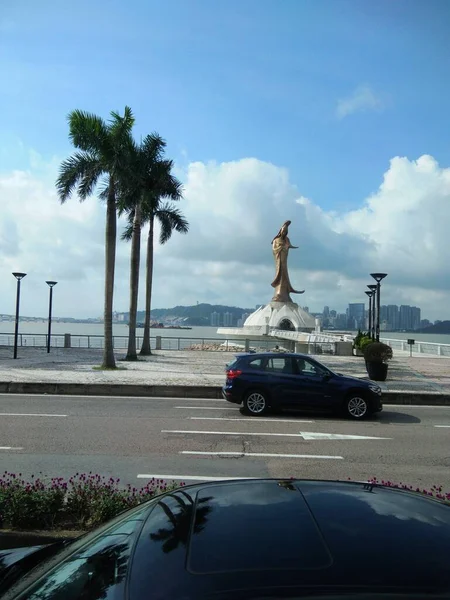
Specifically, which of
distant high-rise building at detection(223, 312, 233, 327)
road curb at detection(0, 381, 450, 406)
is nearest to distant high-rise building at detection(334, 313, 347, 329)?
distant high-rise building at detection(223, 312, 233, 327)

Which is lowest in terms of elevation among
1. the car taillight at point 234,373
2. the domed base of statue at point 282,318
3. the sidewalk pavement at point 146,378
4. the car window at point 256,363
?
the sidewalk pavement at point 146,378

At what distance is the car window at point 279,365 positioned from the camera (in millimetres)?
12469

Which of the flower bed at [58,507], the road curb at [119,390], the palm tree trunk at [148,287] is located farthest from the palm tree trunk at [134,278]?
the flower bed at [58,507]

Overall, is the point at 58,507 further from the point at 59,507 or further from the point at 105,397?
the point at 105,397

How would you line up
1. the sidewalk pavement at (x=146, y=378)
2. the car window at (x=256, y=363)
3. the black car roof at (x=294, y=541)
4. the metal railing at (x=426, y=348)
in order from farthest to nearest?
the metal railing at (x=426, y=348), the sidewalk pavement at (x=146, y=378), the car window at (x=256, y=363), the black car roof at (x=294, y=541)

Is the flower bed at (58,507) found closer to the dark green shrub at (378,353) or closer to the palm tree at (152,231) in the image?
the dark green shrub at (378,353)

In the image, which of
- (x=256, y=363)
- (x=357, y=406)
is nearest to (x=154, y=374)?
(x=256, y=363)

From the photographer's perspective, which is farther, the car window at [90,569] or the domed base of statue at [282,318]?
the domed base of statue at [282,318]

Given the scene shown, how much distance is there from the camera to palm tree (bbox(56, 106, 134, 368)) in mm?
21906

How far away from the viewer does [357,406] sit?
1217cm

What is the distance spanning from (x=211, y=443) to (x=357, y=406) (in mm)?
4357

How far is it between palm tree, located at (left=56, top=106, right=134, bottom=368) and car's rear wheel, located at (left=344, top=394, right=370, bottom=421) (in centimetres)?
1197

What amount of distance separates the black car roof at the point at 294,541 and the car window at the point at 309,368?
9.89 metres

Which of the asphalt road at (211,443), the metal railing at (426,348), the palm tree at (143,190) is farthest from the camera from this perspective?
the metal railing at (426,348)
